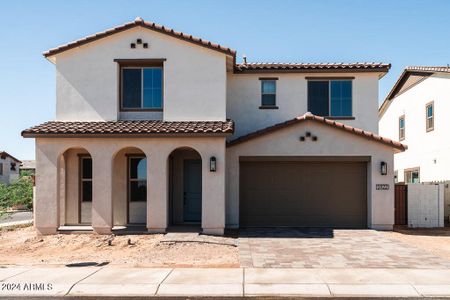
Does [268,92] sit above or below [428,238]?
above

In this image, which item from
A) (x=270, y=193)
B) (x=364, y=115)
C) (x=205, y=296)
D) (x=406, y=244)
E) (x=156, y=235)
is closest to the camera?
(x=205, y=296)

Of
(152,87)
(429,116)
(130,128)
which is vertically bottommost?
(130,128)

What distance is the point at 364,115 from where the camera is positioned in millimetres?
18078

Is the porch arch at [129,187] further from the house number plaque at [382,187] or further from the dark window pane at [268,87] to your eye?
the house number plaque at [382,187]

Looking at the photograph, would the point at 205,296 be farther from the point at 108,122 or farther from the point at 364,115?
the point at 364,115

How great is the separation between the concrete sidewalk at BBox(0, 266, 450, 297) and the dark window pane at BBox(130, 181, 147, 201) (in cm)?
641

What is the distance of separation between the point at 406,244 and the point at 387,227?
304 centimetres

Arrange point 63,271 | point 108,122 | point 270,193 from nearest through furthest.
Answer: point 63,271, point 108,122, point 270,193

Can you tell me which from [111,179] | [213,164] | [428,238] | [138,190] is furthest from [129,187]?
[428,238]

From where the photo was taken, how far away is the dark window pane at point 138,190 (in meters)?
16.5

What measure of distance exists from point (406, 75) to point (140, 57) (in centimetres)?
1651

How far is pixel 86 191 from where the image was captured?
16516mm

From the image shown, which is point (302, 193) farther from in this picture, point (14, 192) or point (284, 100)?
point (14, 192)

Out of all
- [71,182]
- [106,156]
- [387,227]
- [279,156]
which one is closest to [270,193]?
[279,156]
